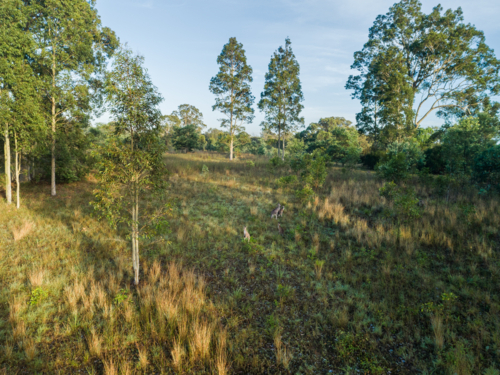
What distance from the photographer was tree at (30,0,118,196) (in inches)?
484

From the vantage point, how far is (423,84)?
81.5 ft

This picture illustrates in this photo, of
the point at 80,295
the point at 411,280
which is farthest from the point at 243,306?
the point at 411,280

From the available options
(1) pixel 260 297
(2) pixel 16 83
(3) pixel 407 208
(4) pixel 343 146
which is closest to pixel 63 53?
(2) pixel 16 83

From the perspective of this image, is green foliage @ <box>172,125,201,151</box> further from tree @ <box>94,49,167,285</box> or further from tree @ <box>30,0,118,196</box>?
tree @ <box>94,49,167,285</box>

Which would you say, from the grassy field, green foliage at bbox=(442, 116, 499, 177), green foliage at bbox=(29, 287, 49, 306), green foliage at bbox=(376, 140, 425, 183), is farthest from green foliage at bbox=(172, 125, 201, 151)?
green foliage at bbox=(29, 287, 49, 306)

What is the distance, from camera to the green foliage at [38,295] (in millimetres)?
5035

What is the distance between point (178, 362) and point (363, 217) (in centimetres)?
989

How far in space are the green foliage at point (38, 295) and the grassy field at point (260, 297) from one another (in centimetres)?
4

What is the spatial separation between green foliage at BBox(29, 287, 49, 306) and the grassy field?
0.12ft

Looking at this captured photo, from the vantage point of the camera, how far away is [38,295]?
5.21m

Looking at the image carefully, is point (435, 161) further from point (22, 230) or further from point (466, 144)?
point (22, 230)

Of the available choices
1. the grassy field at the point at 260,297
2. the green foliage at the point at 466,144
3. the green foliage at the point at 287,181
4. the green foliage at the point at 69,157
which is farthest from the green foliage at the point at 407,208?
the green foliage at the point at 69,157

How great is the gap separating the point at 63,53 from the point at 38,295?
46.4 feet

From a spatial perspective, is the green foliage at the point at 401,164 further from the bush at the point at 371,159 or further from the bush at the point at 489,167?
the bush at the point at 371,159
